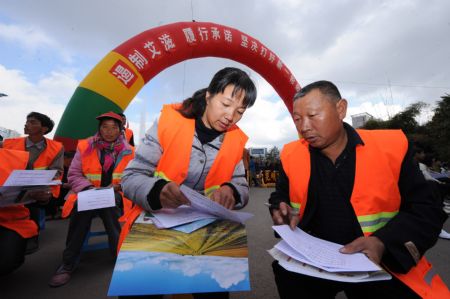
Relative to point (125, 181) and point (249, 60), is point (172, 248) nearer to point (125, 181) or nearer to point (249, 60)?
point (125, 181)

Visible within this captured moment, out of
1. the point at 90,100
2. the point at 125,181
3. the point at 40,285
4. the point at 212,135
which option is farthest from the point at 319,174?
the point at 90,100

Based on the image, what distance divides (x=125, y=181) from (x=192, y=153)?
0.32 meters

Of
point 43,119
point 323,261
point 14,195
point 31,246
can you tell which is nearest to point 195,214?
point 323,261

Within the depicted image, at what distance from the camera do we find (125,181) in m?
1.09

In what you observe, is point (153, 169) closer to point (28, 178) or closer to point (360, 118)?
point (28, 178)

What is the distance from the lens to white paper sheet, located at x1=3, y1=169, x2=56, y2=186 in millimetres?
1638

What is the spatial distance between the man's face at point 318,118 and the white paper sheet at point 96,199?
5.29 ft

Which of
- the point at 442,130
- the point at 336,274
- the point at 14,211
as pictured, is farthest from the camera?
the point at 442,130

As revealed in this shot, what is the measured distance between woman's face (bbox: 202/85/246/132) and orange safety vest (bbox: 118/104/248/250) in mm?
96

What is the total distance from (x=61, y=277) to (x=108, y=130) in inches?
53.9

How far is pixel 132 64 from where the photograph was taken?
486 cm

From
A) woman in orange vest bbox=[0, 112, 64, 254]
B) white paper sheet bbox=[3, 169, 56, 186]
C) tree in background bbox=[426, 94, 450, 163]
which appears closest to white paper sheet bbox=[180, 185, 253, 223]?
white paper sheet bbox=[3, 169, 56, 186]

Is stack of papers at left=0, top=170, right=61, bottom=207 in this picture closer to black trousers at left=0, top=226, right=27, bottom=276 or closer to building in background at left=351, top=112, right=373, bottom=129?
black trousers at left=0, top=226, right=27, bottom=276

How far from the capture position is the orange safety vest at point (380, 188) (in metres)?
0.97
